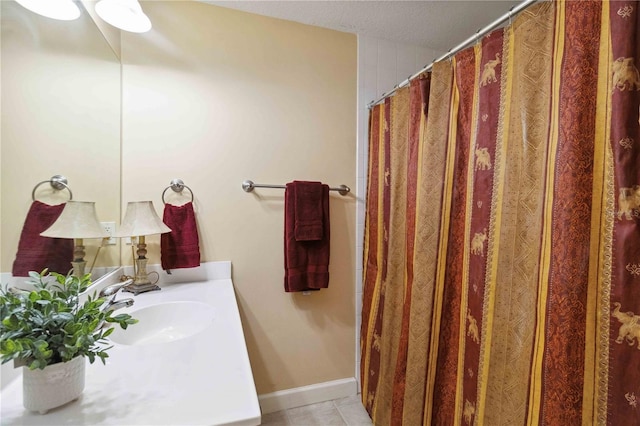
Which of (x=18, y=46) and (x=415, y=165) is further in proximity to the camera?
(x=415, y=165)

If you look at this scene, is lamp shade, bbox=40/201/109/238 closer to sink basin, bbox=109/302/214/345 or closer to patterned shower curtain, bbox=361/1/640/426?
sink basin, bbox=109/302/214/345

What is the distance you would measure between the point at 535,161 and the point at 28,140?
4.68ft

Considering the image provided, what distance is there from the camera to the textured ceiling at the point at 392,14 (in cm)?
152

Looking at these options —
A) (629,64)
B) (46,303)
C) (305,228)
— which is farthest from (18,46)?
(629,64)

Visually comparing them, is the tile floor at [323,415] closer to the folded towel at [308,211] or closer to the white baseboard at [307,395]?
the white baseboard at [307,395]

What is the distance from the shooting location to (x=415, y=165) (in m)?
1.26

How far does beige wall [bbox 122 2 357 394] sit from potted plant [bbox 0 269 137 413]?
96 centimetres

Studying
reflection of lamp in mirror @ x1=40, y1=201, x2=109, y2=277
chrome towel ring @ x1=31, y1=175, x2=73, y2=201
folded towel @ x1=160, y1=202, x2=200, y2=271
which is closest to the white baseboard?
folded towel @ x1=160, y1=202, x2=200, y2=271

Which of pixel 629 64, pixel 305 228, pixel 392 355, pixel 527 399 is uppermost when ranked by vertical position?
pixel 629 64

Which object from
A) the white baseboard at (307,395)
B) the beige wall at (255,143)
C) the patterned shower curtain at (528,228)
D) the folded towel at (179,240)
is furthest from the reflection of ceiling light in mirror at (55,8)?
the white baseboard at (307,395)

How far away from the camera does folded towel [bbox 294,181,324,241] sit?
161cm

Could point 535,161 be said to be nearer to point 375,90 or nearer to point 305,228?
point 305,228

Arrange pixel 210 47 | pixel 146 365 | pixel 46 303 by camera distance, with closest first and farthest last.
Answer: pixel 46 303 < pixel 146 365 < pixel 210 47

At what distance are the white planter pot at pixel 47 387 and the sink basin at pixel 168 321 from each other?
482 millimetres
